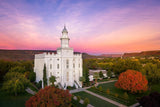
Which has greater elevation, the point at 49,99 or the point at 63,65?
the point at 63,65

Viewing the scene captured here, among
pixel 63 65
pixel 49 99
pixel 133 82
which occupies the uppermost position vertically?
pixel 63 65

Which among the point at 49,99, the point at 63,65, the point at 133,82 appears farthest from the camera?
the point at 63,65

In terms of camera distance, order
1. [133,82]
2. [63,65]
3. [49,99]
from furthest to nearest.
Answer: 1. [63,65]
2. [133,82]
3. [49,99]

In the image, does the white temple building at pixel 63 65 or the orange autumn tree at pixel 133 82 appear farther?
the white temple building at pixel 63 65

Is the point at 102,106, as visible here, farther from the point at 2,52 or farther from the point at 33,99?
the point at 2,52

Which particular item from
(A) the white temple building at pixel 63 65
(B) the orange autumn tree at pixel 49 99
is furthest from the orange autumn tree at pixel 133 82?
(B) the orange autumn tree at pixel 49 99

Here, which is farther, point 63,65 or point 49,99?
point 63,65

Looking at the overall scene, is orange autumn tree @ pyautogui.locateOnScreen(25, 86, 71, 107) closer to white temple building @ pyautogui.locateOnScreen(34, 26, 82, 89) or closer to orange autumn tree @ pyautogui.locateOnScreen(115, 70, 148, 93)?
orange autumn tree @ pyautogui.locateOnScreen(115, 70, 148, 93)

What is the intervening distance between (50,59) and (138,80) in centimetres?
2435

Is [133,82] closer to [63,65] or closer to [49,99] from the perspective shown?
[49,99]

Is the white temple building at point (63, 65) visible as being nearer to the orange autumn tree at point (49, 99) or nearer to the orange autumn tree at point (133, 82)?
the orange autumn tree at point (133, 82)

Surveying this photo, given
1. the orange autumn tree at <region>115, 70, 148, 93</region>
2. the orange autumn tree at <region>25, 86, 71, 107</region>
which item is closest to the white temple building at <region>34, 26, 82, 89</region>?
the orange autumn tree at <region>115, 70, 148, 93</region>

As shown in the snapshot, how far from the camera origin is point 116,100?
22609 mm

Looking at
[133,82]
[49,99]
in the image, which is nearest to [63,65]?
[49,99]
